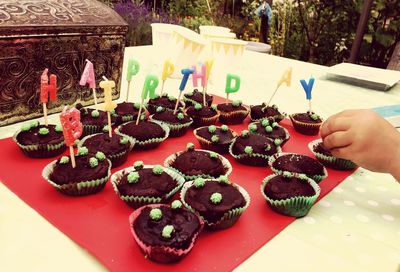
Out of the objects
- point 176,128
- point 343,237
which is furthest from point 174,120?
point 343,237

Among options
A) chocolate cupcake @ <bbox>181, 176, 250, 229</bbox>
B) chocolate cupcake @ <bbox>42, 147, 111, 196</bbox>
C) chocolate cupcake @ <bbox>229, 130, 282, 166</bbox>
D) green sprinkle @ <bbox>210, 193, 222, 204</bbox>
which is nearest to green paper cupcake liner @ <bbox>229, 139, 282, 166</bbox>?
chocolate cupcake @ <bbox>229, 130, 282, 166</bbox>

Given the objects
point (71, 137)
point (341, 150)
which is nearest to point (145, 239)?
point (71, 137)

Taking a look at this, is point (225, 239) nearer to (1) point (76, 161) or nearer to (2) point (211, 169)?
(2) point (211, 169)

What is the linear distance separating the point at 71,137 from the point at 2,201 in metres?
0.26

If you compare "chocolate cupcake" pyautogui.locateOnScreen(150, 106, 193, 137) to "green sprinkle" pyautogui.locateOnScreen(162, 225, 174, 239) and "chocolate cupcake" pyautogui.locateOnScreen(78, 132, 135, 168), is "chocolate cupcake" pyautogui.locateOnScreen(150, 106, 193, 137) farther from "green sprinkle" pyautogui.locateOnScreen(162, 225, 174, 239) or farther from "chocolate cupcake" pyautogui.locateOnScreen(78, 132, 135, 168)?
"green sprinkle" pyautogui.locateOnScreen(162, 225, 174, 239)

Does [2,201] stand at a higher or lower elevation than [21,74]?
lower

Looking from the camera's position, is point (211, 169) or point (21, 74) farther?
point (21, 74)

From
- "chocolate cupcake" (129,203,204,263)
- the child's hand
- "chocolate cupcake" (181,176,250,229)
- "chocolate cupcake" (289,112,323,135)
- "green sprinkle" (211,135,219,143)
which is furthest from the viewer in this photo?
"chocolate cupcake" (289,112,323,135)

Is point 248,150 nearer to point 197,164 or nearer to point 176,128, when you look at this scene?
point 197,164

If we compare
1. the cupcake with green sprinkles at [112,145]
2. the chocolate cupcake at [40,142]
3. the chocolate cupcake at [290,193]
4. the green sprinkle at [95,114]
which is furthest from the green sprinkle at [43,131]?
the chocolate cupcake at [290,193]

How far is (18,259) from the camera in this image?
0.85 m

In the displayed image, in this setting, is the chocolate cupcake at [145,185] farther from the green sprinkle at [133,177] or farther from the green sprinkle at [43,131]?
the green sprinkle at [43,131]

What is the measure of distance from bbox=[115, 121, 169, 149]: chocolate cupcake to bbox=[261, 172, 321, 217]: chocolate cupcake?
0.50 meters

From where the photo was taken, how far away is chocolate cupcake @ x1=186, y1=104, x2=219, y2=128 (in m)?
1.74
